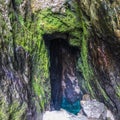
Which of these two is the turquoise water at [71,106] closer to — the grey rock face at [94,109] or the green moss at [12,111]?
the grey rock face at [94,109]

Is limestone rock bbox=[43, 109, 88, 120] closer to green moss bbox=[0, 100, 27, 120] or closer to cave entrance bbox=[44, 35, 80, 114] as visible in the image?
cave entrance bbox=[44, 35, 80, 114]

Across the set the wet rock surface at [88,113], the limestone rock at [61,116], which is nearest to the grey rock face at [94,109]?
the wet rock surface at [88,113]

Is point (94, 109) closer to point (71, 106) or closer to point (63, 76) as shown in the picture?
point (71, 106)

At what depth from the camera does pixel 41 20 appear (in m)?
8.24

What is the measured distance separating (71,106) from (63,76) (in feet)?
4.51

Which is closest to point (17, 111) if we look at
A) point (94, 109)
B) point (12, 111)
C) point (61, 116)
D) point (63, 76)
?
point (12, 111)

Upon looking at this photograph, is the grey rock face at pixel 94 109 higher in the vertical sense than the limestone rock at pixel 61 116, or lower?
higher

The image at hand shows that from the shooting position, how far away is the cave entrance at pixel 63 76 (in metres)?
9.59

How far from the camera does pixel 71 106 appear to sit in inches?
386

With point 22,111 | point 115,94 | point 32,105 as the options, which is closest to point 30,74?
point 32,105

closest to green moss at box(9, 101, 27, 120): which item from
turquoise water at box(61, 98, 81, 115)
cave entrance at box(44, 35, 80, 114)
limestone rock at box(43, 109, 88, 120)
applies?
limestone rock at box(43, 109, 88, 120)

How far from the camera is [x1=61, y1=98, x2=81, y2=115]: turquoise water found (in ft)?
31.2

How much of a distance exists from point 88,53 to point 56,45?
7.28ft

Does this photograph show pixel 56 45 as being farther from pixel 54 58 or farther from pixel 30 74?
pixel 30 74
